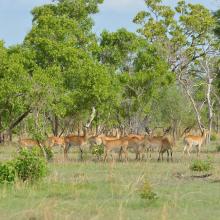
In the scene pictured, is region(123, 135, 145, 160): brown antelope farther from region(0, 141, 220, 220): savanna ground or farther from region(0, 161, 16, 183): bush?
region(0, 161, 16, 183): bush

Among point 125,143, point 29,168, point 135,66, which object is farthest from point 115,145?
point 135,66

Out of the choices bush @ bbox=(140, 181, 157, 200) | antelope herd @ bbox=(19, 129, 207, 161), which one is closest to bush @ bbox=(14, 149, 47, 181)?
bush @ bbox=(140, 181, 157, 200)

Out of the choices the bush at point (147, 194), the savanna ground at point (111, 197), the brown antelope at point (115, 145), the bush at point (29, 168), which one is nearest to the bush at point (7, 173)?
the bush at point (29, 168)

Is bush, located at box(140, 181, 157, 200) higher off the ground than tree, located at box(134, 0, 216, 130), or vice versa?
tree, located at box(134, 0, 216, 130)

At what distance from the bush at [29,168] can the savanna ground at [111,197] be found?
0.25 metres

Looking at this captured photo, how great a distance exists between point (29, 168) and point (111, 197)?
265cm

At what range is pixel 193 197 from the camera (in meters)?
11.1

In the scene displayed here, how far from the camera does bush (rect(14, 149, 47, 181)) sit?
42.4ft

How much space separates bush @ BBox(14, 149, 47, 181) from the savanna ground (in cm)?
25

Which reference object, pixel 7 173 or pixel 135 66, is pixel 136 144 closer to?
pixel 7 173

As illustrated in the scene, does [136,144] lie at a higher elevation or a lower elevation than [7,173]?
higher

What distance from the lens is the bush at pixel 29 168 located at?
12.9 m

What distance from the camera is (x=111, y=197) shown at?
11.1 m

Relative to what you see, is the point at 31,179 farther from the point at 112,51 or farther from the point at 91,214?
the point at 112,51
